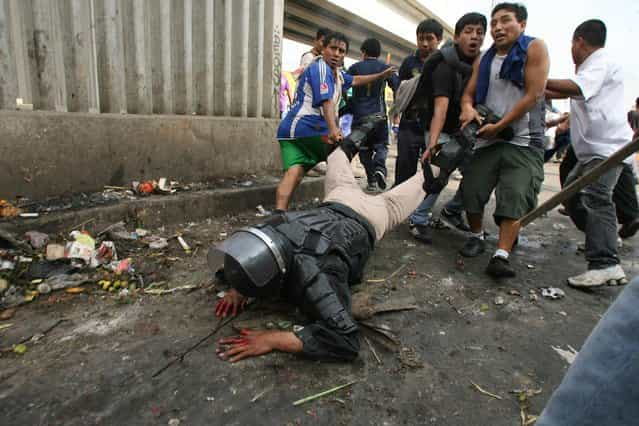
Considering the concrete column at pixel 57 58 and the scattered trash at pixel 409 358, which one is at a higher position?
the concrete column at pixel 57 58

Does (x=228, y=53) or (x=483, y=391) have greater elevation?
(x=228, y=53)

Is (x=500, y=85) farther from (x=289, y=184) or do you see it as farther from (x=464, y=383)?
(x=464, y=383)

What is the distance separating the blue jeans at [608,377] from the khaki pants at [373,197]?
1.91 meters

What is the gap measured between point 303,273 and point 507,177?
1809mm

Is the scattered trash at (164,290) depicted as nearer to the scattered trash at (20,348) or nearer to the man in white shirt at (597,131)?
the scattered trash at (20,348)

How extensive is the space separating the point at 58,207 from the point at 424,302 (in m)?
2.65

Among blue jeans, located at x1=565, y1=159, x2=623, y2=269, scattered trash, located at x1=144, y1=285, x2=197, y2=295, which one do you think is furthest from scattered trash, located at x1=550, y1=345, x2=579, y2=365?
scattered trash, located at x1=144, y1=285, x2=197, y2=295

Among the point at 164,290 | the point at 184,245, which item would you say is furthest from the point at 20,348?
the point at 184,245

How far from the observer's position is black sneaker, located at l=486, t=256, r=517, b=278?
2.54 m

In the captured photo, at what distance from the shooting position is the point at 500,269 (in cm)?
254

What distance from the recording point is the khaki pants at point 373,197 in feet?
8.31

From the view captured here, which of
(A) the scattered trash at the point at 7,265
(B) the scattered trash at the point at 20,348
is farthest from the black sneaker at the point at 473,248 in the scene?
(A) the scattered trash at the point at 7,265

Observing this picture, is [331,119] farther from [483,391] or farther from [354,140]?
[483,391]

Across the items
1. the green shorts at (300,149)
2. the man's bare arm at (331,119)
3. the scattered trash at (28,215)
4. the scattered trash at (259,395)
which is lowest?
the scattered trash at (259,395)
